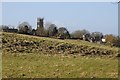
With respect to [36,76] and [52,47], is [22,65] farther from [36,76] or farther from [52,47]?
[52,47]

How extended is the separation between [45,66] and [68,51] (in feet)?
34.4

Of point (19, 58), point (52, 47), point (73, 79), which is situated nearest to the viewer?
point (73, 79)

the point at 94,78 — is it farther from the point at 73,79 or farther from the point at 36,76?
the point at 36,76

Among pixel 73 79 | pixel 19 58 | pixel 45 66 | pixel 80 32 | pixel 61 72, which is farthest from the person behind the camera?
pixel 80 32

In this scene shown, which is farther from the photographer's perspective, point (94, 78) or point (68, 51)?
point (68, 51)

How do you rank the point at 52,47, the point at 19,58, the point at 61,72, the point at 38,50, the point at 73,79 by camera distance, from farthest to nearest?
1. the point at 52,47
2. the point at 38,50
3. the point at 19,58
4. the point at 61,72
5. the point at 73,79

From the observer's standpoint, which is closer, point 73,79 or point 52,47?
point 73,79

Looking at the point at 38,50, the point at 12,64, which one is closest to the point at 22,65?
the point at 12,64

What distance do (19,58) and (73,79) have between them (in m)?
7.91

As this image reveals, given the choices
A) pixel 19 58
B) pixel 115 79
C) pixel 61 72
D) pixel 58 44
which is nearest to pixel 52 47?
pixel 58 44

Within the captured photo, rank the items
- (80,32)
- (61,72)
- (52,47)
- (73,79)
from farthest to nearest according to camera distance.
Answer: (80,32) → (52,47) → (61,72) → (73,79)

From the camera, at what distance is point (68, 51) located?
2756cm

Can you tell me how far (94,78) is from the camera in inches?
542

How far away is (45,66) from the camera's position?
678 inches
